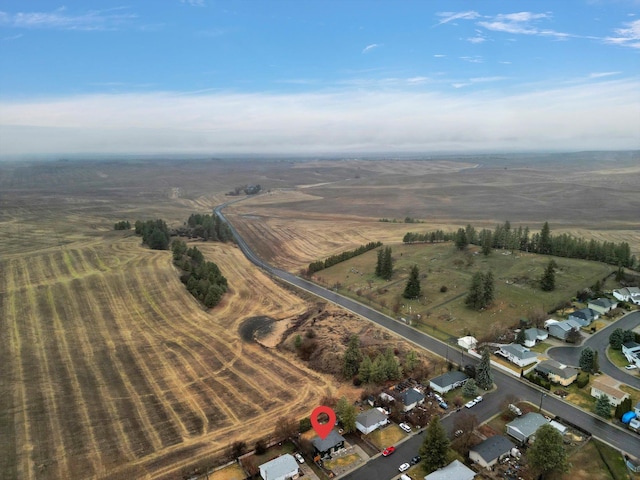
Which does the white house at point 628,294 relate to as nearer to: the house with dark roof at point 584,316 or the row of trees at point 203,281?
the house with dark roof at point 584,316

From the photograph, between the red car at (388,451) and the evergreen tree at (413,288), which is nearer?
the red car at (388,451)

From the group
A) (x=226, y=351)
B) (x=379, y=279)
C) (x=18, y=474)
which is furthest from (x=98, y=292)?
(x=379, y=279)

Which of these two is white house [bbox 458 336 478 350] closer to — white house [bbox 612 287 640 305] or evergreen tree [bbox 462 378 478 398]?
evergreen tree [bbox 462 378 478 398]

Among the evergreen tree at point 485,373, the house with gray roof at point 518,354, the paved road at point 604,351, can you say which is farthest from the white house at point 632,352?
the evergreen tree at point 485,373

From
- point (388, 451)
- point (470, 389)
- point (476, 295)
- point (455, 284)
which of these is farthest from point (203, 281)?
point (470, 389)

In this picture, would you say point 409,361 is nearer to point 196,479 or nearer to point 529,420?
point 529,420

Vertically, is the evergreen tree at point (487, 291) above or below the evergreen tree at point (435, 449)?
above

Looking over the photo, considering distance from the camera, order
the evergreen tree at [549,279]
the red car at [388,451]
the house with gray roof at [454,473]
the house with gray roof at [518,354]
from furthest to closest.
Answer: the evergreen tree at [549,279] → the house with gray roof at [518,354] → the red car at [388,451] → the house with gray roof at [454,473]
